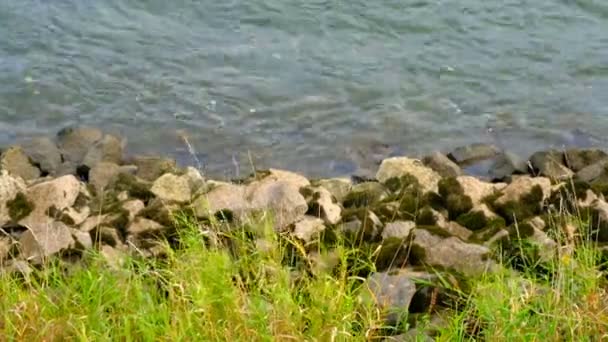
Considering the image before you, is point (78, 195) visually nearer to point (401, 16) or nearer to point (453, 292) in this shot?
point (453, 292)

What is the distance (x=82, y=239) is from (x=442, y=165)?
3.41 meters

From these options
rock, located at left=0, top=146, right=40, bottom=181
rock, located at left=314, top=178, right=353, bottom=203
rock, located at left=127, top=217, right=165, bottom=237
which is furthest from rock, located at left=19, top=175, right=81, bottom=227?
rock, located at left=314, top=178, right=353, bottom=203

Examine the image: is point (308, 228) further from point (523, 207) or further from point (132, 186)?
point (132, 186)

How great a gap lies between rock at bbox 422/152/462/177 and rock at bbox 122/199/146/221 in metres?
2.66

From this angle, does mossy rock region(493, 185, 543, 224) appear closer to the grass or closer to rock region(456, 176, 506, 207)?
rock region(456, 176, 506, 207)

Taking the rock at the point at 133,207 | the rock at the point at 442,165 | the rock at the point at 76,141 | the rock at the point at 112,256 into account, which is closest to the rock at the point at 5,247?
the rock at the point at 112,256

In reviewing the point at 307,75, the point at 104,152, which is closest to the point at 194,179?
the point at 104,152

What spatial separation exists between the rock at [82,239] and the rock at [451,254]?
218cm

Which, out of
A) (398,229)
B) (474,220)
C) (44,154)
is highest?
(398,229)

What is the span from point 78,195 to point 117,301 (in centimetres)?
280

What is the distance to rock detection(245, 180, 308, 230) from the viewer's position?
641 cm

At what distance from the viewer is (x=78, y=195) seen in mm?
7293

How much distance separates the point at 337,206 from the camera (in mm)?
6785

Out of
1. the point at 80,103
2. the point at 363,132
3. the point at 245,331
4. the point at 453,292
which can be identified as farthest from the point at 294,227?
the point at 80,103
